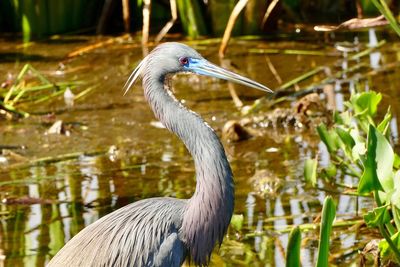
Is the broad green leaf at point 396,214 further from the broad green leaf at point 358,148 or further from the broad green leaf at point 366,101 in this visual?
the broad green leaf at point 366,101

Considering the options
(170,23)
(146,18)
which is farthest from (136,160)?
(170,23)

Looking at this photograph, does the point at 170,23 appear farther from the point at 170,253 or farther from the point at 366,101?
the point at 170,253

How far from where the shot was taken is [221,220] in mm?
4578

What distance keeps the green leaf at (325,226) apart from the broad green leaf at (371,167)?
0.63m

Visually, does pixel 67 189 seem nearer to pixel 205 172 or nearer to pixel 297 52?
pixel 205 172

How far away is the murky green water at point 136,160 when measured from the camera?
555cm

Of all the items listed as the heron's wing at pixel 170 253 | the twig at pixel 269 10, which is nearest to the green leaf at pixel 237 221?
the heron's wing at pixel 170 253

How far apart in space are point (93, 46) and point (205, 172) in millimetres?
4940

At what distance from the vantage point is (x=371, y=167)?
460 cm

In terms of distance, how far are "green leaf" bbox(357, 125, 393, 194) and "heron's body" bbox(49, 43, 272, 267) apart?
1.92 ft

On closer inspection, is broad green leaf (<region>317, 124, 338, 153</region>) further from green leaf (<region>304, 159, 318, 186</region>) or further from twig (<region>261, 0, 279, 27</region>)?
twig (<region>261, 0, 279, 27</region>)

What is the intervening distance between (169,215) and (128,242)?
217mm

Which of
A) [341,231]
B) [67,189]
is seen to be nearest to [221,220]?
[341,231]

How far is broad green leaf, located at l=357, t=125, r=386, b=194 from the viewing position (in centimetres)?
452
